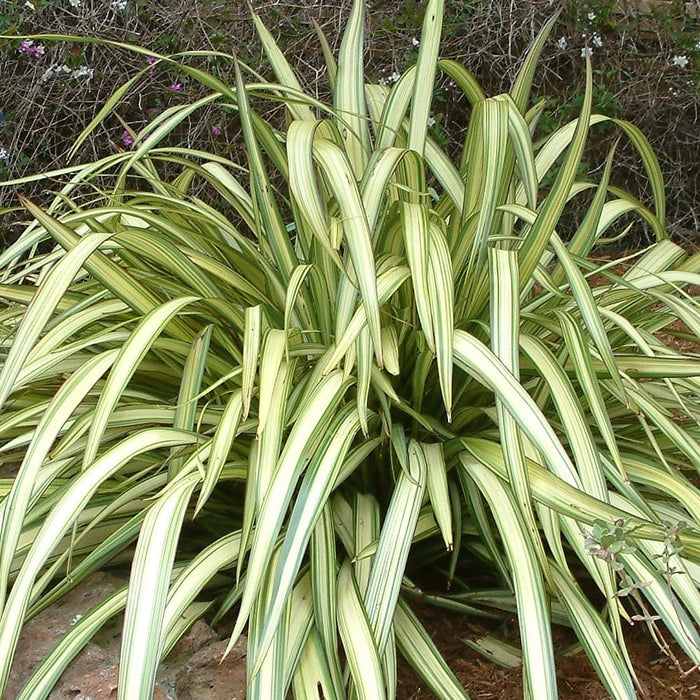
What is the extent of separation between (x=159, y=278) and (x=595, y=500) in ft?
2.53

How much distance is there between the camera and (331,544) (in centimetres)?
113

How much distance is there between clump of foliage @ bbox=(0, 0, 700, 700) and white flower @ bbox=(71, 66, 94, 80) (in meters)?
1.49

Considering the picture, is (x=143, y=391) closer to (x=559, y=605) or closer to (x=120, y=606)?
(x=120, y=606)

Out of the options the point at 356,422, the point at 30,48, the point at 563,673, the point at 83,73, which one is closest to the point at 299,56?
the point at 83,73

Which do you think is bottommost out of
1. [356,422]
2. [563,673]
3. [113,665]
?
[563,673]

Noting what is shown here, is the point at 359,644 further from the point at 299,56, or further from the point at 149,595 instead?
the point at 299,56

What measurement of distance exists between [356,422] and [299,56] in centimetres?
213

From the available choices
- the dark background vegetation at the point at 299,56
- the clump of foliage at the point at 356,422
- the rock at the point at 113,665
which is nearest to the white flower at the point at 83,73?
the dark background vegetation at the point at 299,56

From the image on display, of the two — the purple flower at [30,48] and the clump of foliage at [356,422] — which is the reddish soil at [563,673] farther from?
the purple flower at [30,48]

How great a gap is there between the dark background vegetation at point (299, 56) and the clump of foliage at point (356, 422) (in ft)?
4.59

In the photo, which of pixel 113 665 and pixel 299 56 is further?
pixel 299 56

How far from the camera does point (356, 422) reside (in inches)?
44.2

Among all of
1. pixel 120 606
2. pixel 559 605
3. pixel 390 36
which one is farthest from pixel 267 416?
pixel 390 36

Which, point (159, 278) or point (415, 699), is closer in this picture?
point (415, 699)
